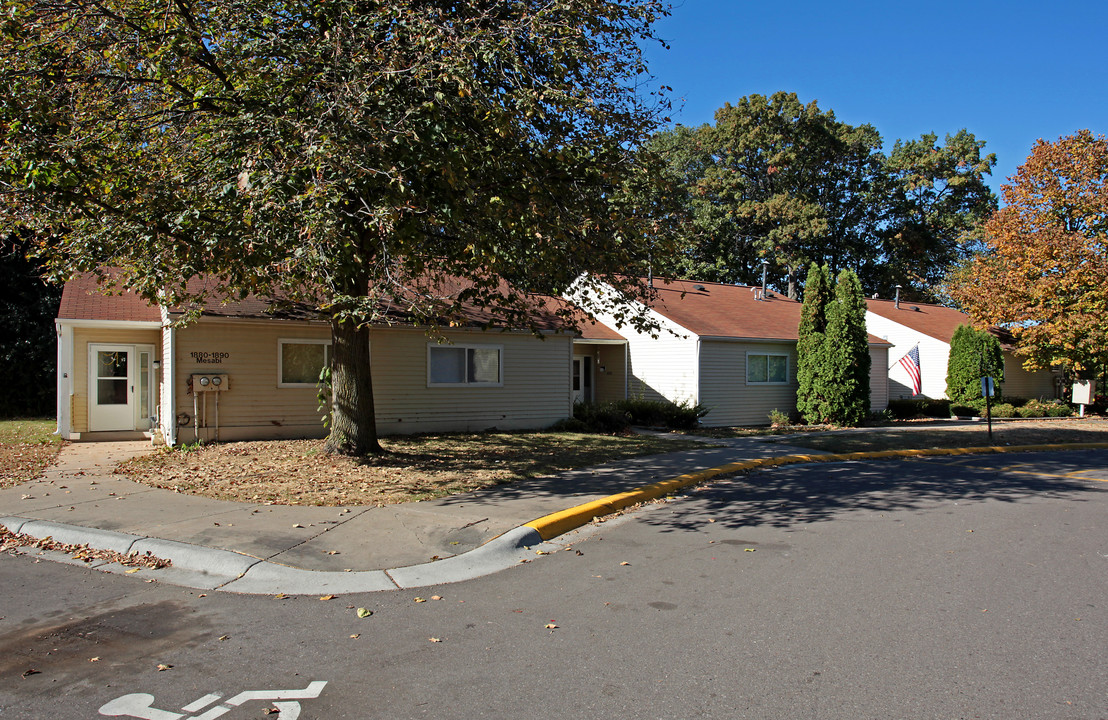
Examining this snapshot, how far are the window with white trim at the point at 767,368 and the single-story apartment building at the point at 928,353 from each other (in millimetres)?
7750

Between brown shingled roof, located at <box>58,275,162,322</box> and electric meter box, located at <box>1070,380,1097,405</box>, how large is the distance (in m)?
34.8

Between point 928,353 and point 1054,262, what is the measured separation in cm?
551

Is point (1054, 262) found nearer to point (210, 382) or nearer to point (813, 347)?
point (813, 347)

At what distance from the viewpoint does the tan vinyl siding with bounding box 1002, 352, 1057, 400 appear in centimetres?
3120

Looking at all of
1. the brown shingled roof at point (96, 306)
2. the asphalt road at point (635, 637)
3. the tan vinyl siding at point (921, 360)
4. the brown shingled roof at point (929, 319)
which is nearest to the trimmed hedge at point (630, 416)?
the brown shingled roof at point (96, 306)

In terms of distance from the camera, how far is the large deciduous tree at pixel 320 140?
8516mm

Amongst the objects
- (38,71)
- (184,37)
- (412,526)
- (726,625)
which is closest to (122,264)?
(38,71)

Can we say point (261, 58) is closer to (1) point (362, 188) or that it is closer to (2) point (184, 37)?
(2) point (184, 37)

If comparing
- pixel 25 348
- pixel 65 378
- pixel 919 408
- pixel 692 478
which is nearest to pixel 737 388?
pixel 919 408

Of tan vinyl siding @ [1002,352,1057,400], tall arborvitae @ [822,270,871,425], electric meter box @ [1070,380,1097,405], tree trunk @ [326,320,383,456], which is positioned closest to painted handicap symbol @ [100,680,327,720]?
tree trunk @ [326,320,383,456]

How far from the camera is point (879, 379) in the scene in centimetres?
2588

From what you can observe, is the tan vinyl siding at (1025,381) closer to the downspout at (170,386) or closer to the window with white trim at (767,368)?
the window with white trim at (767,368)

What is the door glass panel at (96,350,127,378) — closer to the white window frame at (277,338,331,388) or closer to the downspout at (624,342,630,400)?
the white window frame at (277,338,331,388)

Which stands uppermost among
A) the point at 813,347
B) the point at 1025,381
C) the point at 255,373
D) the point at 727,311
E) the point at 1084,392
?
the point at 727,311
